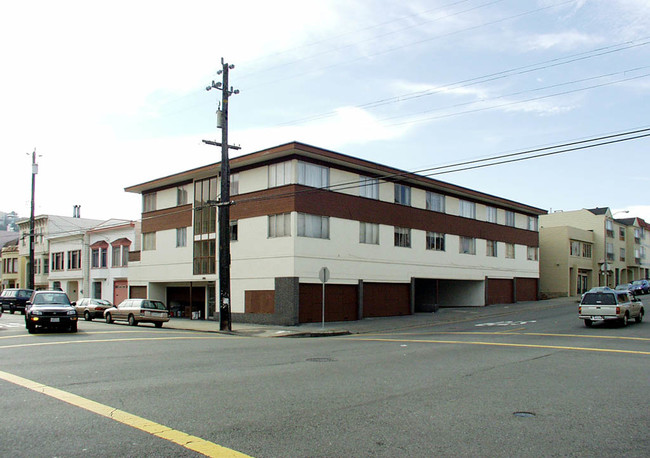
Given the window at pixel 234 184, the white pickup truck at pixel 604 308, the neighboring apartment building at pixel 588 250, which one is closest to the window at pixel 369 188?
the window at pixel 234 184

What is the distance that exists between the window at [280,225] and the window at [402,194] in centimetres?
938

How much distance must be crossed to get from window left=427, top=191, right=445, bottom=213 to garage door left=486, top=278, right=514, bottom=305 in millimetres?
8756

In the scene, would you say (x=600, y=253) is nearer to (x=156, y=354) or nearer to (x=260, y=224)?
(x=260, y=224)

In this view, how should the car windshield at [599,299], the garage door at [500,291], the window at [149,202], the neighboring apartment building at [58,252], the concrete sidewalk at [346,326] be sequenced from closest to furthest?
1. the car windshield at [599,299]
2. the concrete sidewalk at [346,326]
3. the window at [149,202]
4. the garage door at [500,291]
5. the neighboring apartment building at [58,252]

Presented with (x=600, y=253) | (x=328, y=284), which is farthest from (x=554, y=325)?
(x=600, y=253)

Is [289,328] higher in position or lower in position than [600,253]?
lower

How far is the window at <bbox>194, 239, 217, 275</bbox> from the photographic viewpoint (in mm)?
35062

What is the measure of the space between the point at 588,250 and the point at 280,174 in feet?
154

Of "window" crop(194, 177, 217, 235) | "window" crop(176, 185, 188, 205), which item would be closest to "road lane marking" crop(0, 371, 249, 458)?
"window" crop(194, 177, 217, 235)

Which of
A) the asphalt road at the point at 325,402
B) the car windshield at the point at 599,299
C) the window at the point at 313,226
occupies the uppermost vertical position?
the window at the point at 313,226

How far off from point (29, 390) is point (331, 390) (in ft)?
17.0

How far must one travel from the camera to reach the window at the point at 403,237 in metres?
36.2

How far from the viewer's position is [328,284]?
31.1 m

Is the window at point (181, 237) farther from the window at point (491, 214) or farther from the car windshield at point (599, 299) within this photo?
the car windshield at point (599, 299)
